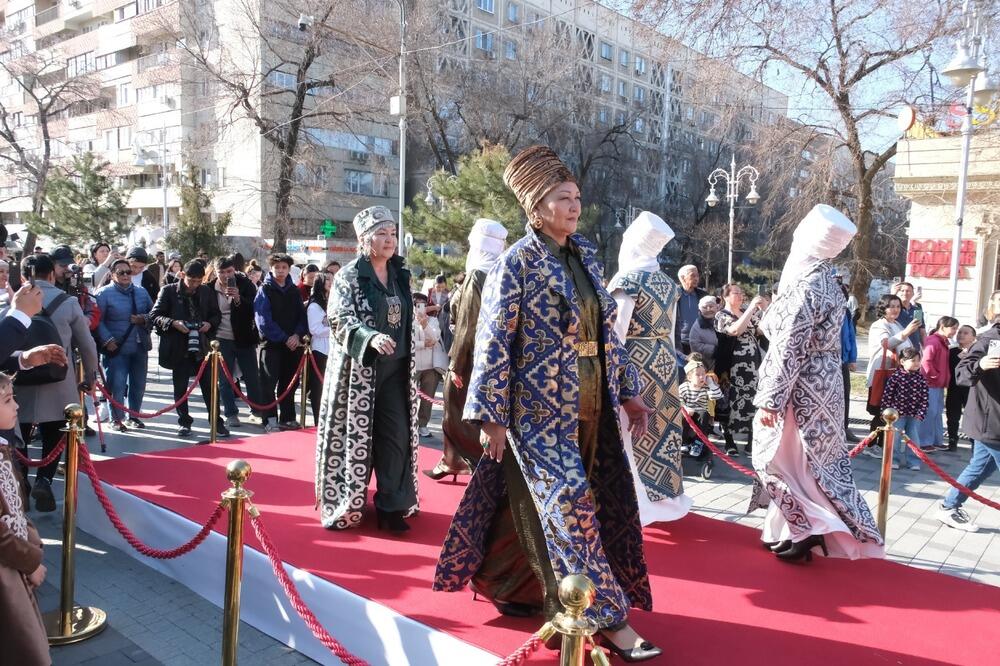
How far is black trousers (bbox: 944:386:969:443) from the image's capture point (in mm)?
8508

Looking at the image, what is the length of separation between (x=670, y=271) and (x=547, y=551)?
1532 inches

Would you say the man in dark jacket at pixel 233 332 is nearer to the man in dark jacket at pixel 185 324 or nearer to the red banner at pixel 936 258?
the man in dark jacket at pixel 185 324

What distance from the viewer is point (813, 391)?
13.1ft

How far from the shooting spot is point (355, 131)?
24.9 m

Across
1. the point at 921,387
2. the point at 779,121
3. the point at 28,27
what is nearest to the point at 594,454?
the point at 921,387

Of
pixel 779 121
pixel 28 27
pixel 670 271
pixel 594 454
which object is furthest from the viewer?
pixel 28 27

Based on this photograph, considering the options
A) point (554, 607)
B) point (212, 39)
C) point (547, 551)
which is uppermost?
point (212, 39)

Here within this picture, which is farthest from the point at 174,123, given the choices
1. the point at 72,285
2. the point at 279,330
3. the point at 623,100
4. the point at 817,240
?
the point at 817,240

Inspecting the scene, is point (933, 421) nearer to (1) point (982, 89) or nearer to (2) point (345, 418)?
(1) point (982, 89)

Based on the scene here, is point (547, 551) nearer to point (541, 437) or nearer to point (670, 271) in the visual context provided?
point (541, 437)

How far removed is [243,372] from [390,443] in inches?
176

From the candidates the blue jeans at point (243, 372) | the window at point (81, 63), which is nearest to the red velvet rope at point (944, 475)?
the blue jeans at point (243, 372)

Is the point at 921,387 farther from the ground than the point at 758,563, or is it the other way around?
the point at 921,387

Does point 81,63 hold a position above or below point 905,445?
above
